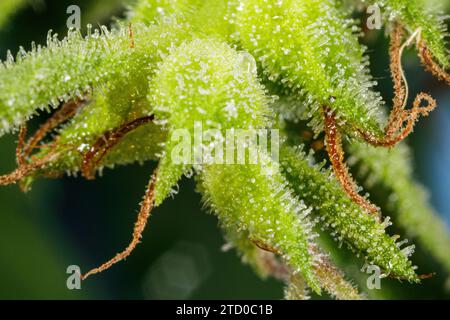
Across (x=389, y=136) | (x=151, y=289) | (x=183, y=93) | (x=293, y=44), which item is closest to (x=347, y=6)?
(x=293, y=44)

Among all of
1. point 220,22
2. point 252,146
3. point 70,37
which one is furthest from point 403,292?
point 70,37

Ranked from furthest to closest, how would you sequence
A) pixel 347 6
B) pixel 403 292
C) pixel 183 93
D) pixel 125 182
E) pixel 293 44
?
pixel 125 182, pixel 403 292, pixel 347 6, pixel 293 44, pixel 183 93

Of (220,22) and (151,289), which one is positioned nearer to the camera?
(220,22)

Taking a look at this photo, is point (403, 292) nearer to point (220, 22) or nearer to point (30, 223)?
Answer: point (220, 22)

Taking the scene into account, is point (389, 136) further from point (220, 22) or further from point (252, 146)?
point (220, 22)

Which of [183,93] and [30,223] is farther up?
[183,93]

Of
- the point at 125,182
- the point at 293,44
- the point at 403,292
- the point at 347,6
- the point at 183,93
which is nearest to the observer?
the point at 183,93

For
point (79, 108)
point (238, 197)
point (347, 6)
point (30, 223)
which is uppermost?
point (347, 6)
